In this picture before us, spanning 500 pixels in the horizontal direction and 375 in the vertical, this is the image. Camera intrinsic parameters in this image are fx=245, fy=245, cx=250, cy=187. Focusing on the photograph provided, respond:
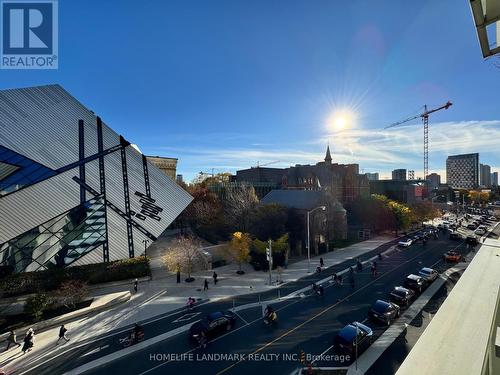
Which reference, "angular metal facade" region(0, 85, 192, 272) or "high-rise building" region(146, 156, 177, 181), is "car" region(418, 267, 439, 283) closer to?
"angular metal facade" region(0, 85, 192, 272)

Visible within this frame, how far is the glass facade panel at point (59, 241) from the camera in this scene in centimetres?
2166

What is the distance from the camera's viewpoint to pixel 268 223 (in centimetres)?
3666

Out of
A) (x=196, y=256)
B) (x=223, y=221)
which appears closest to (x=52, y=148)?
(x=196, y=256)

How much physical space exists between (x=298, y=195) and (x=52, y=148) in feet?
125

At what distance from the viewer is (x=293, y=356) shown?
1407 cm

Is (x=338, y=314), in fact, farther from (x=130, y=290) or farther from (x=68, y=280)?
(x=68, y=280)

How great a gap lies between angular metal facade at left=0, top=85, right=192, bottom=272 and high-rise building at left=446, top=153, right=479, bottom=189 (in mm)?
206097

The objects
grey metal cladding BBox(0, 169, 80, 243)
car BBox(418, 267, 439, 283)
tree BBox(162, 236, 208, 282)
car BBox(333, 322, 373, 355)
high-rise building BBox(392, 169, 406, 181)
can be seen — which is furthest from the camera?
high-rise building BBox(392, 169, 406, 181)

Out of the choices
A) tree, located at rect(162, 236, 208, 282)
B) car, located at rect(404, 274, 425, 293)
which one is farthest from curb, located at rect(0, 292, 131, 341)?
car, located at rect(404, 274, 425, 293)

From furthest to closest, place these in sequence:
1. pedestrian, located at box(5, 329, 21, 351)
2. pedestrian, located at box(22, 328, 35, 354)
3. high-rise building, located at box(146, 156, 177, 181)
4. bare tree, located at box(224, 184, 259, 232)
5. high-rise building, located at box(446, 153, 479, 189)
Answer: high-rise building, located at box(446, 153, 479, 189), high-rise building, located at box(146, 156, 177, 181), bare tree, located at box(224, 184, 259, 232), pedestrian, located at box(5, 329, 21, 351), pedestrian, located at box(22, 328, 35, 354)

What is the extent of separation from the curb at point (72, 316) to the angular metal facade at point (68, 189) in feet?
19.8

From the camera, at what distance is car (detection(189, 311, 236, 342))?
51.5 feet

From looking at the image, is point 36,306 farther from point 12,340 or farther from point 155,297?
point 155,297

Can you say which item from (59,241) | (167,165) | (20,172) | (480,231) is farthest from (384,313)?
(167,165)
